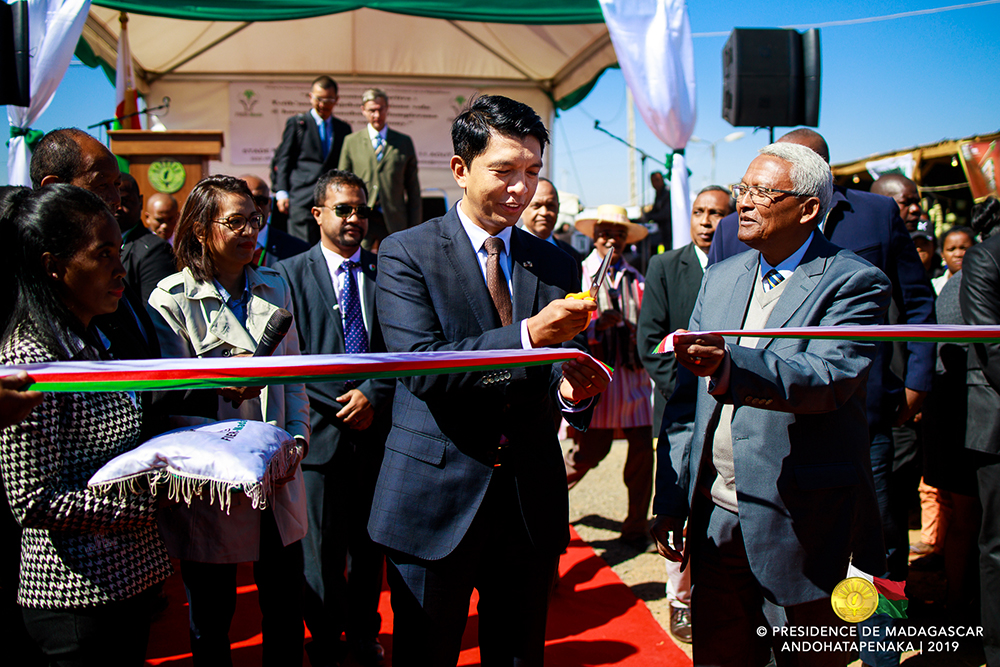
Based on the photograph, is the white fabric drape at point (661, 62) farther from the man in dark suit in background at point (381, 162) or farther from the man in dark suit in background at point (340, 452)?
the man in dark suit in background at point (340, 452)

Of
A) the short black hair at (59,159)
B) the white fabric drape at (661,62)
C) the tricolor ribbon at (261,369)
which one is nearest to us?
the tricolor ribbon at (261,369)

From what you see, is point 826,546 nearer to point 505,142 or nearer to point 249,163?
point 505,142

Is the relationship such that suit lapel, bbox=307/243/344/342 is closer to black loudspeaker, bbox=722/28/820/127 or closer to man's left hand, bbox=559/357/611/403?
man's left hand, bbox=559/357/611/403

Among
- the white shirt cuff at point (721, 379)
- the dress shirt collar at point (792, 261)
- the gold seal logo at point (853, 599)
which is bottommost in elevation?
the gold seal logo at point (853, 599)

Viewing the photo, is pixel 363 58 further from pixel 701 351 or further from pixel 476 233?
pixel 701 351

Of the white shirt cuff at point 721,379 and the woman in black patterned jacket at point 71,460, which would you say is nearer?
the woman in black patterned jacket at point 71,460

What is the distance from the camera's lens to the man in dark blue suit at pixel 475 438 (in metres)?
2.00

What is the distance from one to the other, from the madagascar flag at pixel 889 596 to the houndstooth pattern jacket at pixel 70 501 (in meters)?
2.55

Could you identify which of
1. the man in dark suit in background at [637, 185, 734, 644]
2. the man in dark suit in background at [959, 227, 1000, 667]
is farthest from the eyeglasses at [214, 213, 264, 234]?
the man in dark suit in background at [959, 227, 1000, 667]

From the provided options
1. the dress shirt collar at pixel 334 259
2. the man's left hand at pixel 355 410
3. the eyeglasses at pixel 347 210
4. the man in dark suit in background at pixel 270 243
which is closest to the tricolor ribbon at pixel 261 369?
the man's left hand at pixel 355 410

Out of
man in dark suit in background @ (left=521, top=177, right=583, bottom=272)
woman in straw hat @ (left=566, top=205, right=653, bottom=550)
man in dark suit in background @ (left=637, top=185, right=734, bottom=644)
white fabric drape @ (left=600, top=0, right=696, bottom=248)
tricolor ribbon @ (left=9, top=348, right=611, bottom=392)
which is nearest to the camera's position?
tricolor ribbon @ (left=9, top=348, right=611, bottom=392)

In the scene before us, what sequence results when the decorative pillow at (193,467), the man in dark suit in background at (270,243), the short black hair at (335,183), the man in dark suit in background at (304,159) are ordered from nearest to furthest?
1. the decorative pillow at (193,467)
2. the short black hair at (335,183)
3. the man in dark suit in background at (270,243)
4. the man in dark suit in background at (304,159)

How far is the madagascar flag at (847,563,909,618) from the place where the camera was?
2.81 meters

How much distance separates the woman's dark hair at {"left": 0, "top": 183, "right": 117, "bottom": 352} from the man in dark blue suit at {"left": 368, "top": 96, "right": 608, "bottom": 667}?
2.72ft
